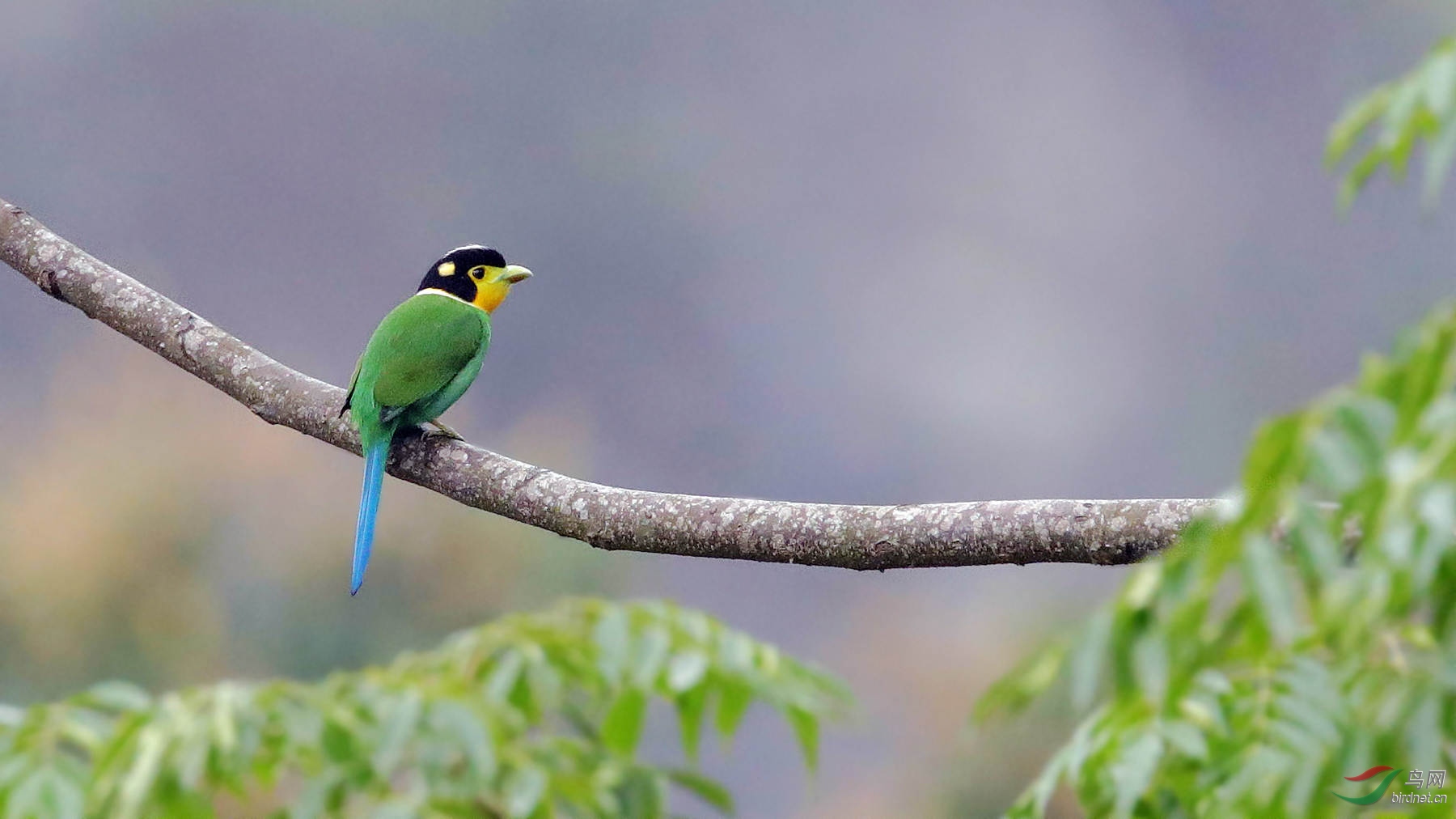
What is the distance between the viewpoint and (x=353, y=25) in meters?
19.4

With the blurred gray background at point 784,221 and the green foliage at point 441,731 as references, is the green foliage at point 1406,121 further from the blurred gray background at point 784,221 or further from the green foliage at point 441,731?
the blurred gray background at point 784,221

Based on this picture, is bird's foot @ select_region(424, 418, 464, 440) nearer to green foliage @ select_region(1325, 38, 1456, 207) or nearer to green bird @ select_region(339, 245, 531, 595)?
green bird @ select_region(339, 245, 531, 595)

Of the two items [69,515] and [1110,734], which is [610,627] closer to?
[1110,734]

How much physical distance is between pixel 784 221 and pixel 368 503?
1629 centimetres

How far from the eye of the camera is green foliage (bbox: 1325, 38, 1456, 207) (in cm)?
89

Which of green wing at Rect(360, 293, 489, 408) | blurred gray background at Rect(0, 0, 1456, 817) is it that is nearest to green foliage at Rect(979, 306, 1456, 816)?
green wing at Rect(360, 293, 489, 408)

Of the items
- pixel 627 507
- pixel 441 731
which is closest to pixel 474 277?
pixel 627 507

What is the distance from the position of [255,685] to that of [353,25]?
19.5 m

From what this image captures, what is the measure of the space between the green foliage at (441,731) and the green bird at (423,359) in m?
1.68

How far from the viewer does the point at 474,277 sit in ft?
11.6

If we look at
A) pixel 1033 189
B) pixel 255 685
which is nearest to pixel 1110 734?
pixel 255 685

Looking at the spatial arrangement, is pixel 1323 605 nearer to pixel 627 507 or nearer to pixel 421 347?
pixel 627 507

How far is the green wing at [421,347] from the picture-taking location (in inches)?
112

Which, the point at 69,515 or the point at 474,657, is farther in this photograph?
the point at 69,515
